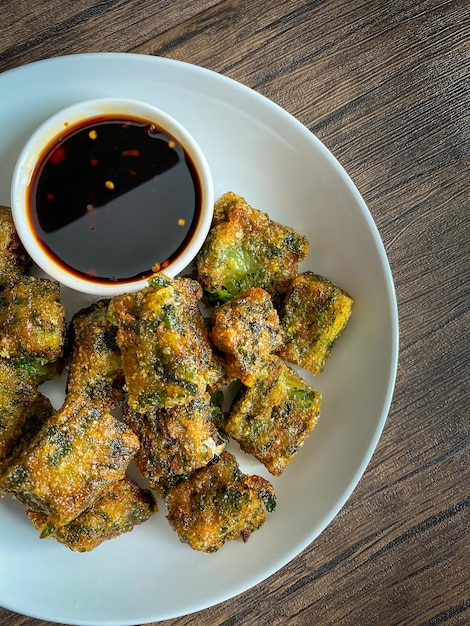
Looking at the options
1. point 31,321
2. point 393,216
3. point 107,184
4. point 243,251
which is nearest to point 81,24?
point 107,184

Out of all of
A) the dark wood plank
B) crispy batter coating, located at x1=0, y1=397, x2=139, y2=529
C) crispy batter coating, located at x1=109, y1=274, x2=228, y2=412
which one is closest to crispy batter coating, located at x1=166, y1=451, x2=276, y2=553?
crispy batter coating, located at x1=0, y1=397, x2=139, y2=529

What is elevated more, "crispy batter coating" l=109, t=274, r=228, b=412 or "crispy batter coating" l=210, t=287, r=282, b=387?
"crispy batter coating" l=109, t=274, r=228, b=412

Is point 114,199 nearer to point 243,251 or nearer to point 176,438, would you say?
point 243,251

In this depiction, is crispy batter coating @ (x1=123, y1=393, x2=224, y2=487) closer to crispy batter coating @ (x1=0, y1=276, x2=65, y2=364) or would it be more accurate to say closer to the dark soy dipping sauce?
crispy batter coating @ (x1=0, y1=276, x2=65, y2=364)

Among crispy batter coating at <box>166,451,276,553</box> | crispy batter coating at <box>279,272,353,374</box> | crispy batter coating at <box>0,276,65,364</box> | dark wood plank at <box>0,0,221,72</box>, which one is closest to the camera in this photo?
crispy batter coating at <box>0,276,65,364</box>

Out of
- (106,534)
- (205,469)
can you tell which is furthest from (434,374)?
(106,534)

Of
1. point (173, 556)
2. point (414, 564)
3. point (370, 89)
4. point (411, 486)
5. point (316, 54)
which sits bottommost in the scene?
point (414, 564)

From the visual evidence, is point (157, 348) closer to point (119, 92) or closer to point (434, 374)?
point (119, 92)
